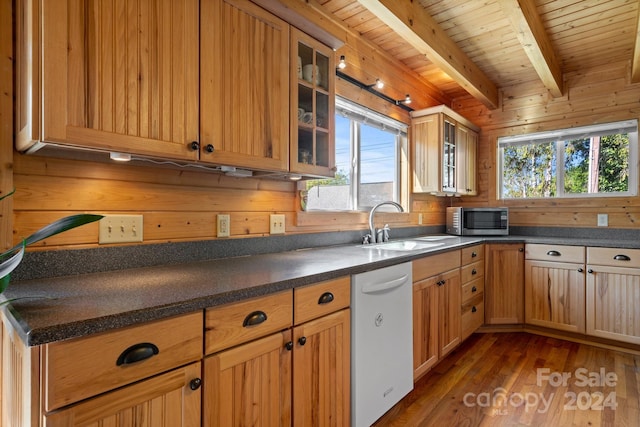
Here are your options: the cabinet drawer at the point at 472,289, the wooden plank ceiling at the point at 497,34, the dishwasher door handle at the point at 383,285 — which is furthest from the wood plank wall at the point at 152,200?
the cabinet drawer at the point at 472,289

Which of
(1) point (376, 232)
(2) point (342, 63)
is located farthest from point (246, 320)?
(2) point (342, 63)

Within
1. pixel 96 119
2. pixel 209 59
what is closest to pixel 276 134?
pixel 209 59

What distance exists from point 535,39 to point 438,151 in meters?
1.08

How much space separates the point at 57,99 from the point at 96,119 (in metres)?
0.11

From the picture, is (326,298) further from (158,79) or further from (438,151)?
(438,151)

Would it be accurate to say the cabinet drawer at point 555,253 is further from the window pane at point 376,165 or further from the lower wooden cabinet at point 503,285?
the window pane at point 376,165

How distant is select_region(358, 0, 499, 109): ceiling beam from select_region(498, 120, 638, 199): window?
2.52 ft

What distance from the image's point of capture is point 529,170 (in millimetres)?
3607

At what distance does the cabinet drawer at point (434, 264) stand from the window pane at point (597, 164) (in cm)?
177

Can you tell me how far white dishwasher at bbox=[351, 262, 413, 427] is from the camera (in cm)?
157

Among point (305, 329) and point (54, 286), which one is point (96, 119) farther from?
point (305, 329)

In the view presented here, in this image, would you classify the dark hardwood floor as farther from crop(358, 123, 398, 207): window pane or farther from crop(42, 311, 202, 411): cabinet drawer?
crop(358, 123, 398, 207): window pane

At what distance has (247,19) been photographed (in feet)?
4.82

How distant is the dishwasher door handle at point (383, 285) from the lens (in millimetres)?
1624
